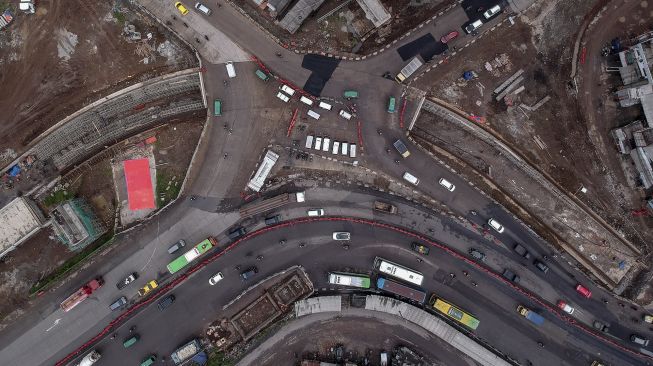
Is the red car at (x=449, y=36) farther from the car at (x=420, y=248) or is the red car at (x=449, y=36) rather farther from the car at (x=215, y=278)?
the car at (x=215, y=278)

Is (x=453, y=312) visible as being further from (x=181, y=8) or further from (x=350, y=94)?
(x=181, y=8)

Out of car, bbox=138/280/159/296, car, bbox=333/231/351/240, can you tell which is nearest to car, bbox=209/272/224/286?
car, bbox=138/280/159/296

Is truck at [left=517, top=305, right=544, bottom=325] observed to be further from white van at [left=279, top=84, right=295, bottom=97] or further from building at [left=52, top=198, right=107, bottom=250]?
building at [left=52, top=198, right=107, bottom=250]

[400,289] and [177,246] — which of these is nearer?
[177,246]

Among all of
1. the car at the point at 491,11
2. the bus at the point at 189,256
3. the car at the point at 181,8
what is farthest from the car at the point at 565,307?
the car at the point at 181,8

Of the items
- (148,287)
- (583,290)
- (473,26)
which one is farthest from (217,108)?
(583,290)

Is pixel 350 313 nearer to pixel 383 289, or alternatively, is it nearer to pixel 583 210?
pixel 383 289
